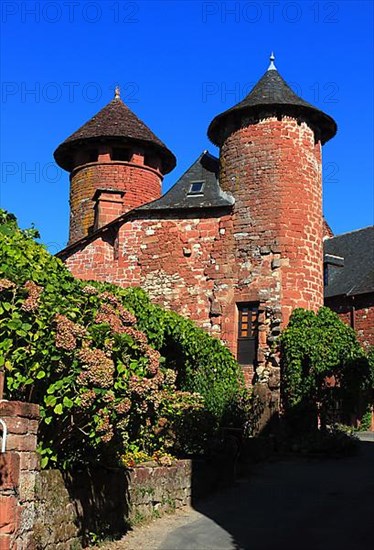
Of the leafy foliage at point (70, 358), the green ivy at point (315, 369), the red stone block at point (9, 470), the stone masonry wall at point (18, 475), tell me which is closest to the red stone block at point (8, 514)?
the stone masonry wall at point (18, 475)

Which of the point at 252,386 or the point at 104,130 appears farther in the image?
the point at 104,130

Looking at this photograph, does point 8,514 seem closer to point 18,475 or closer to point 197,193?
point 18,475

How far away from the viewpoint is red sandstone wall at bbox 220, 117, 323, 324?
19.4 metres

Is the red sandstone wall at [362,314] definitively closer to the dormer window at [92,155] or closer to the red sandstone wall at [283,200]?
the red sandstone wall at [283,200]

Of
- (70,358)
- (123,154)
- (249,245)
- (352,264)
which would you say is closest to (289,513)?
(70,358)

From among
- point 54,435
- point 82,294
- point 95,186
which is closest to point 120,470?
point 54,435

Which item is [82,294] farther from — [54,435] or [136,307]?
[136,307]

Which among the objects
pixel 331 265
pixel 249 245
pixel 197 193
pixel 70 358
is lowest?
pixel 70 358

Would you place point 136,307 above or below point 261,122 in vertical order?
below

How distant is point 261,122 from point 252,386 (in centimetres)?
784

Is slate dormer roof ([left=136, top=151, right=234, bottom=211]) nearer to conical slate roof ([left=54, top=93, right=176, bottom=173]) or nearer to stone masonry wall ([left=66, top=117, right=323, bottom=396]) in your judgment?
stone masonry wall ([left=66, top=117, right=323, bottom=396])

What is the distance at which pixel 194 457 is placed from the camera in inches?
507

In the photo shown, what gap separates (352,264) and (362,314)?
3278mm

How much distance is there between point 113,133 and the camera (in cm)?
2722
